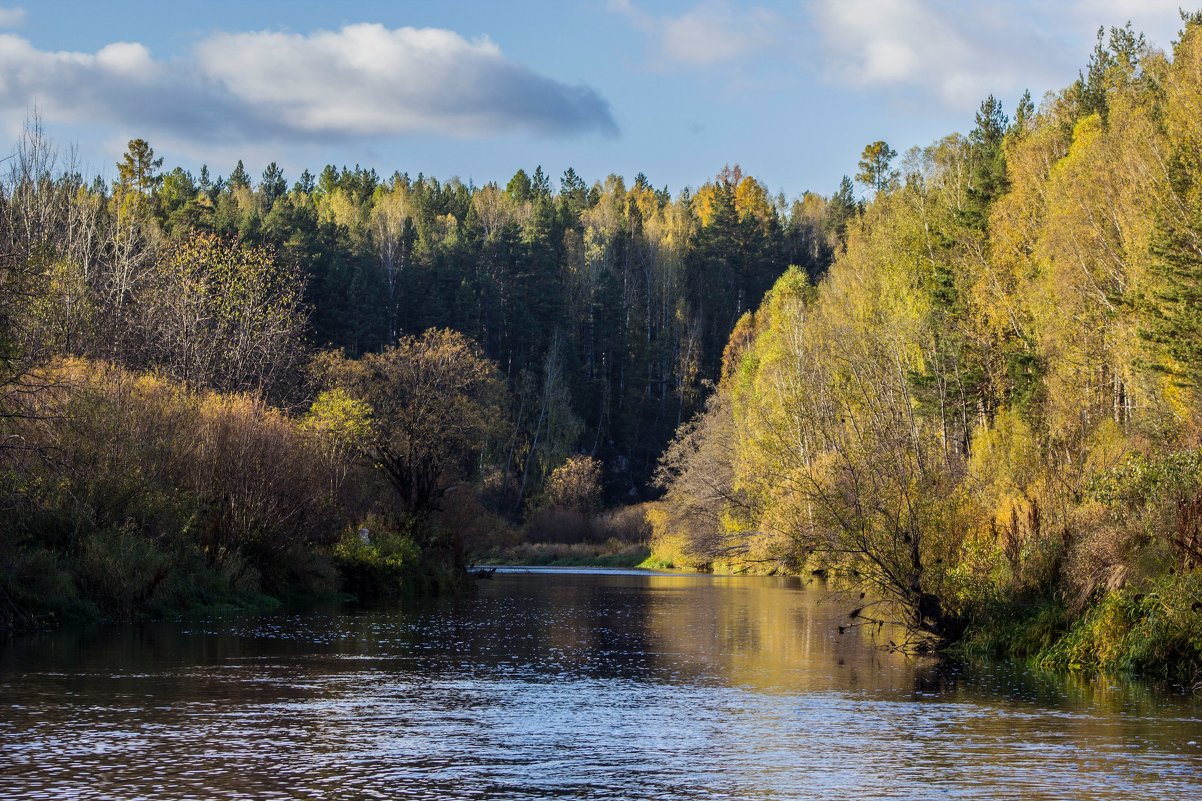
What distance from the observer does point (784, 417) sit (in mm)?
72188

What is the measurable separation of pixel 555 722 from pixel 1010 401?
4053 cm

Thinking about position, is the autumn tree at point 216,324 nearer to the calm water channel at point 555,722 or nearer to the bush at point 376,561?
the bush at point 376,561

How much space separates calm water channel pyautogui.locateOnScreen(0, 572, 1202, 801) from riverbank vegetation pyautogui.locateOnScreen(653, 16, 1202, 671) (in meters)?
2.55

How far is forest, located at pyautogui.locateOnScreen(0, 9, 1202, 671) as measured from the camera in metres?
32.8

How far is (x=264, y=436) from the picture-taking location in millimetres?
48312

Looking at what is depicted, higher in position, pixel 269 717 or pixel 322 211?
pixel 322 211

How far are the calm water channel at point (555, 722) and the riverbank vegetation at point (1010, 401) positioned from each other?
8.38 ft

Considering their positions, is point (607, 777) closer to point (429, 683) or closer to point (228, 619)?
point (429, 683)

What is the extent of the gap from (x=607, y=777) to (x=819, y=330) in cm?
6002

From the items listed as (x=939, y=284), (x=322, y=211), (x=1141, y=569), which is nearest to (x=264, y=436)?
(x=1141, y=569)

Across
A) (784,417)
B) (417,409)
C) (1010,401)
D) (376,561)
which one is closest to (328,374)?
(417,409)

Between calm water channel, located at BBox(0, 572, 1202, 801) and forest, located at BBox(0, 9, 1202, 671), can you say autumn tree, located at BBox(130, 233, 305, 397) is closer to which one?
forest, located at BBox(0, 9, 1202, 671)

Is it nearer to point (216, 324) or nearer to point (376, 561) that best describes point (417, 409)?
point (216, 324)

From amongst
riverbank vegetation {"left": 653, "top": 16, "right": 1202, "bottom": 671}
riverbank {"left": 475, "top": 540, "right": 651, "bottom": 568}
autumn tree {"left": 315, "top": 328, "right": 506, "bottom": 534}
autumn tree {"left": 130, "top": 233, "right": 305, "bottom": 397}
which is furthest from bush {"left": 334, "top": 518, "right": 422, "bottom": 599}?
riverbank {"left": 475, "top": 540, "right": 651, "bottom": 568}
